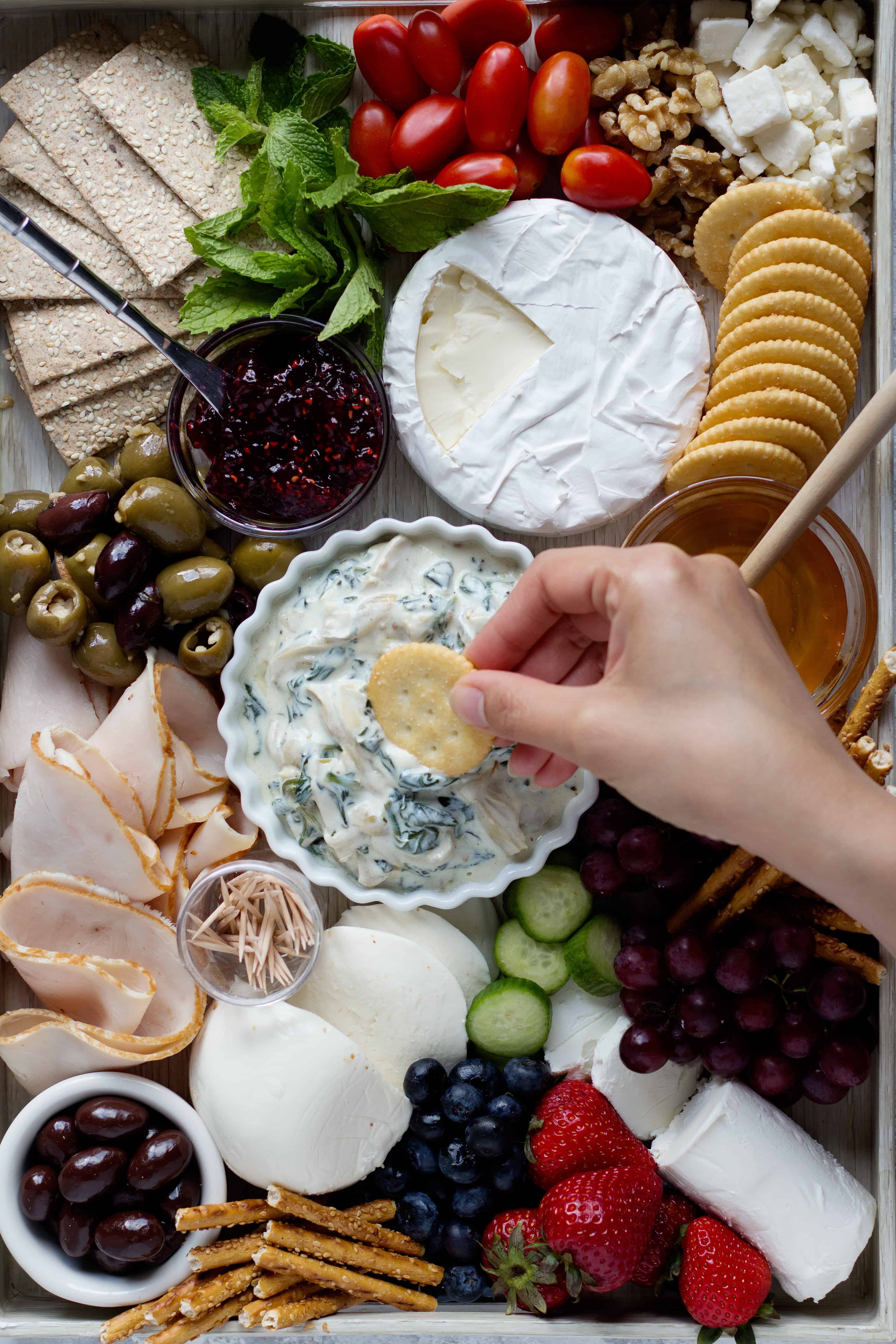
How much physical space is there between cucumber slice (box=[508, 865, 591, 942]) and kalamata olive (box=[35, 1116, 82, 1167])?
734mm

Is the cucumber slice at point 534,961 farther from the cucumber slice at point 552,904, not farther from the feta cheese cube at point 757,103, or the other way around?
the feta cheese cube at point 757,103

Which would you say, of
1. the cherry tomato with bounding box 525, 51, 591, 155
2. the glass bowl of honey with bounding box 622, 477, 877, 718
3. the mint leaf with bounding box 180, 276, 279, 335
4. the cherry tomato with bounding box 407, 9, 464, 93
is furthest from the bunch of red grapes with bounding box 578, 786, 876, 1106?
the cherry tomato with bounding box 407, 9, 464, 93

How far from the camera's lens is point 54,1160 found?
157cm

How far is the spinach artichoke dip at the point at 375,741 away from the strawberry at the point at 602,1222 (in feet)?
1.48

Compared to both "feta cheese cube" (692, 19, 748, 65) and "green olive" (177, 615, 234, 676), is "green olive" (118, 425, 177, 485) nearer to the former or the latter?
"green olive" (177, 615, 234, 676)

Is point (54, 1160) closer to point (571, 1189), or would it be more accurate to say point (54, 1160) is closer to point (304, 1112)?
point (304, 1112)

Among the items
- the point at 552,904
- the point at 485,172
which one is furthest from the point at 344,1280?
the point at 485,172

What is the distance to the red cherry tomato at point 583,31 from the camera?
1659 millimetres

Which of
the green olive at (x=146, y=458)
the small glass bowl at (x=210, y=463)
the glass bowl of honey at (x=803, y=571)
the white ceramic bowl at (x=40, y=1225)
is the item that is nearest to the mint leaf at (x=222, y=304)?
the small glass bowl at (x=210, y=463)

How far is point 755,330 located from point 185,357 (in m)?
0.84

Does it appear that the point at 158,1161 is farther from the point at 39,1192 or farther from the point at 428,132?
the point at 428,132

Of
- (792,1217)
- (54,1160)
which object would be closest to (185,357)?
(54,1160)

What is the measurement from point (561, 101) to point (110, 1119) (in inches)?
65.3

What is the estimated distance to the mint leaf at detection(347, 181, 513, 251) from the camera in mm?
1550
